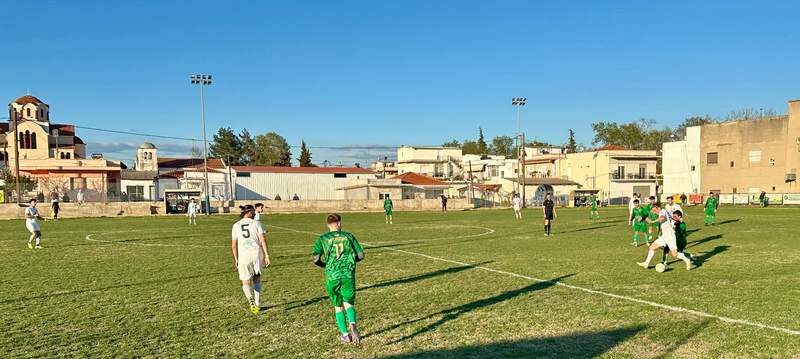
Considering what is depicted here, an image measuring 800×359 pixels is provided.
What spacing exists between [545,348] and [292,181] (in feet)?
223

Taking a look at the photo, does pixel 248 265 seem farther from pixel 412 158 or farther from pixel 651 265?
pixel 412 158

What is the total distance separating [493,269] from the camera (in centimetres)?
1457

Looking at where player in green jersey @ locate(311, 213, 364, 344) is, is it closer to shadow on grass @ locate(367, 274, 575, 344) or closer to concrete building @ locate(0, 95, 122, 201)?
shadow on grass @ locate(367, 274, 575, 344)

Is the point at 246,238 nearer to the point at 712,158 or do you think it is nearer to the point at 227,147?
the point at 712,158

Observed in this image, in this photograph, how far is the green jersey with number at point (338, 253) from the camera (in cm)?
794

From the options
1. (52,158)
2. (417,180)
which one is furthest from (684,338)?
(52,158)

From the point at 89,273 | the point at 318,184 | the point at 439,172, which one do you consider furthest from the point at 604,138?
the point at 89,273

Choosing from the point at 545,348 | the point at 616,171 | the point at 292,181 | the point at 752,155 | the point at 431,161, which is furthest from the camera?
the point at 431,161

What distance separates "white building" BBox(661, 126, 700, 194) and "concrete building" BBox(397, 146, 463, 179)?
121 ft

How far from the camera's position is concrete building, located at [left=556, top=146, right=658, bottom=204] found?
8469 cm

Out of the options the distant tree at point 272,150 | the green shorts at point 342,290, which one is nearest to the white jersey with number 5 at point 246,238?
the green shorts at point 342,290

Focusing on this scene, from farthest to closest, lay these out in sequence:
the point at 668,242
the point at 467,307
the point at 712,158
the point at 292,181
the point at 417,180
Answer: the point at 417,180
the point at 712,158
the point at 292,181
the point at 668,242
the point at 467,307

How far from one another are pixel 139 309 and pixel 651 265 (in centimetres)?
1211

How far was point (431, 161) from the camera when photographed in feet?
349
